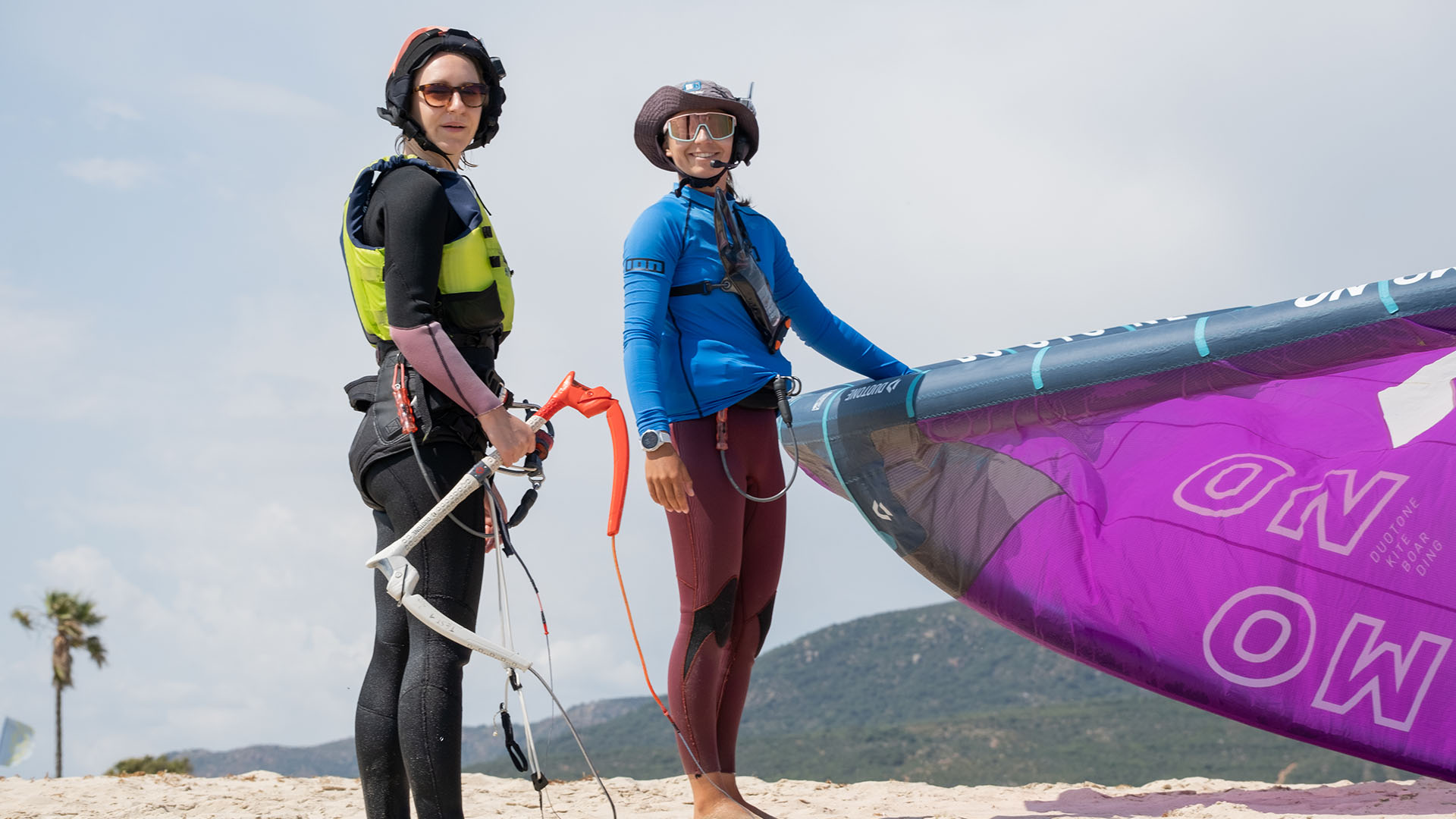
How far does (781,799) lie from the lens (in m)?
4.80

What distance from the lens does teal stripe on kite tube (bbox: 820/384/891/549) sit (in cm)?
426

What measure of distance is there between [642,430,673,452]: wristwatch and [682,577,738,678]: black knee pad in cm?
46

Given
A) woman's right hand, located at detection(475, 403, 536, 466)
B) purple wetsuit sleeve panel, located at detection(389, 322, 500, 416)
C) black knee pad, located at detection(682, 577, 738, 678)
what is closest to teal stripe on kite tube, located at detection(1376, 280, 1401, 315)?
black knee pad, located at detection(682, 577, 738, 678)

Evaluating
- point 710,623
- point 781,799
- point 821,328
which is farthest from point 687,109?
point 781,799

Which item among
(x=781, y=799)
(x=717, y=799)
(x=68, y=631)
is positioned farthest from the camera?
(x=68, y=631)

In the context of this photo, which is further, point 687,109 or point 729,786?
point 687,109

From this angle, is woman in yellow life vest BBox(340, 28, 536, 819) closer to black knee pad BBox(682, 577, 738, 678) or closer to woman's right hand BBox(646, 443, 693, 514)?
woman's right hand BBox(646, 443, 693, 514)

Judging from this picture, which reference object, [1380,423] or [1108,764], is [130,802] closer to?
[1380,423]

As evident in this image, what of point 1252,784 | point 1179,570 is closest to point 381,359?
point 1179,570

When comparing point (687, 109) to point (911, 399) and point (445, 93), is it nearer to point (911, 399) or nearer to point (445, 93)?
point (445, 93)

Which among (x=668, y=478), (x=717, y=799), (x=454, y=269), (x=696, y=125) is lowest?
(x=717, y=799)

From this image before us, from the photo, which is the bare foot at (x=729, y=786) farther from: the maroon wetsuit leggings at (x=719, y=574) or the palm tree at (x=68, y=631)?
the palm tree at (x=68, y=631)

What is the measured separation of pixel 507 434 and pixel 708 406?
2.90ft

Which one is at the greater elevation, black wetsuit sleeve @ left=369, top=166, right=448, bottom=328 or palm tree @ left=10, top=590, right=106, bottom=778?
palm tree @ left=10, top=590, right=106, bottom=778
